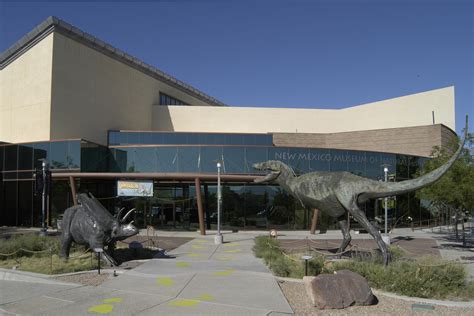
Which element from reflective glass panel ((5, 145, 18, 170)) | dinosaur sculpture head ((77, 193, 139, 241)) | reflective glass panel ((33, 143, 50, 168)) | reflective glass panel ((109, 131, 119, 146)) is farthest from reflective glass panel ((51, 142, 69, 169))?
Result: dinosaur sculpture head ((77, 193, 139, 241))

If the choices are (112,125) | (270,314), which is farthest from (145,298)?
(112,125)

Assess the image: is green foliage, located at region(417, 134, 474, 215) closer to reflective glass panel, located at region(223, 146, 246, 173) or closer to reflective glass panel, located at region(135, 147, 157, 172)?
reflective glass panel, located at region(223, 146, 246, 173)

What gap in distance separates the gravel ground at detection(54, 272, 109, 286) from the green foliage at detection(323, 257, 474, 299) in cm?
651

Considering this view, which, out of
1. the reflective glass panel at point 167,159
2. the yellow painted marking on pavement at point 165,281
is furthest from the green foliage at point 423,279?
the reflective glass panel at point 167,159

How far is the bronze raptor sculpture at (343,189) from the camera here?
12.2 m

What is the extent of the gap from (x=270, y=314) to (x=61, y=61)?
30.3 meters

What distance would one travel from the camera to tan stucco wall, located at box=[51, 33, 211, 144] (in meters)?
32.6

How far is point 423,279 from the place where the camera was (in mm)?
9766

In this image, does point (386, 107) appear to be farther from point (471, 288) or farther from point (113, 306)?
point (113, 306)

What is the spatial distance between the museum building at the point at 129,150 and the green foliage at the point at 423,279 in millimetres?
16635

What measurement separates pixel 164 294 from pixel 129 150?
74.6ft

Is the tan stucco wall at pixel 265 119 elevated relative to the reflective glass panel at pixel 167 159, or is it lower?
elevated

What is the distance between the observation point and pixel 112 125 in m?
38.9

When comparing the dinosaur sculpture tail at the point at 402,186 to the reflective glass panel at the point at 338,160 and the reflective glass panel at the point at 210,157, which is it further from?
the reflective glass panel at the point at 338,160
